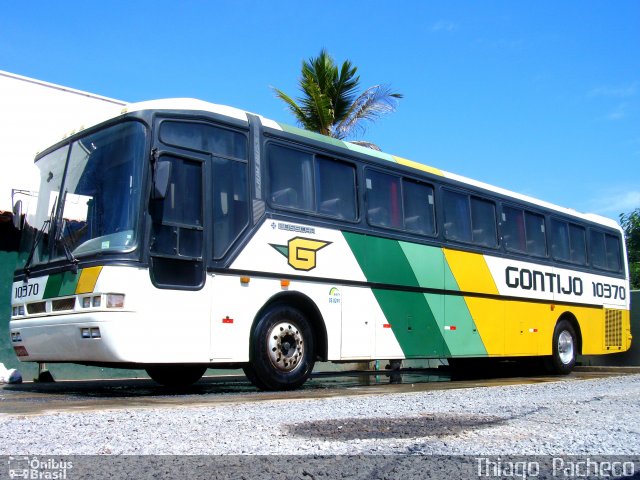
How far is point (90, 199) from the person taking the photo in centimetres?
761

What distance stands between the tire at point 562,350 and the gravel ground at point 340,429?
7.31 m

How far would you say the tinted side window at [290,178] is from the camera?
852 cm

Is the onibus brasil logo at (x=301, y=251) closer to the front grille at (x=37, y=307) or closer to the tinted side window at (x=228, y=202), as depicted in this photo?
the tinted side window at (x=228, y=202)

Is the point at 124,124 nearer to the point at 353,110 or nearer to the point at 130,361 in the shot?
the point at 130,361

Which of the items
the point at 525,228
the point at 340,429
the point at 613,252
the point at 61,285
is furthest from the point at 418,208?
the point at 613,252

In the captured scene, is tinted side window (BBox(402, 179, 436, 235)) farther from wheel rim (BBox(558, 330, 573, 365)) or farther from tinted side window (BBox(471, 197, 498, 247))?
wheel rim (BBox(558, 330, 573, 365))

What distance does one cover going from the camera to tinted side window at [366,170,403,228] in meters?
9.92

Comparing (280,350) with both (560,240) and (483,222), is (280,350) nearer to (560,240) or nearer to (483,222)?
(483,222)

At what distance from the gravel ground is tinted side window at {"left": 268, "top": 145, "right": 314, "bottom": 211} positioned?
286 centimetres

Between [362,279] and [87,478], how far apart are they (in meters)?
6.36

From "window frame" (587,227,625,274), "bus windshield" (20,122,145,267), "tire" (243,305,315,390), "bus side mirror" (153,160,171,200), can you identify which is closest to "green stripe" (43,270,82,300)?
"bus windshield" (20,122,145,267)

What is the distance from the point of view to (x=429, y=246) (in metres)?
10.8

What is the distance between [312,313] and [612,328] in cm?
982

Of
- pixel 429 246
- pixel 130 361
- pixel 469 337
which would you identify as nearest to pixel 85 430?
pixel 130 361
